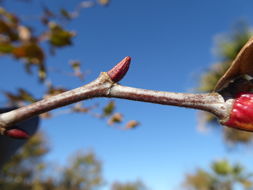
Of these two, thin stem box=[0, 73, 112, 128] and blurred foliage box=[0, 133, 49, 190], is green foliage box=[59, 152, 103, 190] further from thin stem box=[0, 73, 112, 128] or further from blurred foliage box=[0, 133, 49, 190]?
A: thin stem box=[0, 73, 112, 128]

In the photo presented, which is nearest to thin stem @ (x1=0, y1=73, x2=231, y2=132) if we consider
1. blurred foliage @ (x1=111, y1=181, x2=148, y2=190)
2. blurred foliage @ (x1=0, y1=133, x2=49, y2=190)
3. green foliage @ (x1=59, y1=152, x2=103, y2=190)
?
blurred foliage @ (x1=0, y1=133, x2=49, y2=190)

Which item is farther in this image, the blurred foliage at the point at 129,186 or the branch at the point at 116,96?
the blurred foliage at the point at 129,186

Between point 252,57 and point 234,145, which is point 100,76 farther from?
point 234,145

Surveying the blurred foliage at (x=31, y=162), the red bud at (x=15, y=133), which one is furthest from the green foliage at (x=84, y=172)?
the red bud at (x=15, y=133)

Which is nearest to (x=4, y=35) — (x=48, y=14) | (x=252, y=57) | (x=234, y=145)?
(x=48, y=14)

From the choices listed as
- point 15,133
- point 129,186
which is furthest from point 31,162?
point 15,133

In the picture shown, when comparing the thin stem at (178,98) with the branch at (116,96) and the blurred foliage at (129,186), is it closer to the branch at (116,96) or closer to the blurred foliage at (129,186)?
the branch at (116,96)
